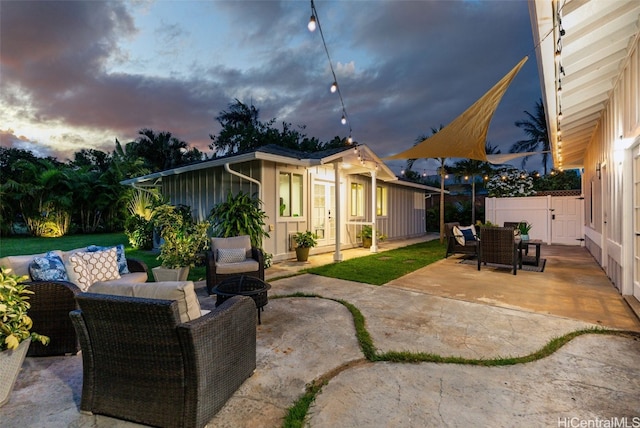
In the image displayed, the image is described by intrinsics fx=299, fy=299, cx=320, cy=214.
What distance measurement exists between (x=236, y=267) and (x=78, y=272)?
1.90 meters

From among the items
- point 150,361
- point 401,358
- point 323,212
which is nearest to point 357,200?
point 323,212

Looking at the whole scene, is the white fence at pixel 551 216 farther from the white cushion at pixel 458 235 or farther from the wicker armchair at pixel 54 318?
the wicker armchair at pixel 54 318

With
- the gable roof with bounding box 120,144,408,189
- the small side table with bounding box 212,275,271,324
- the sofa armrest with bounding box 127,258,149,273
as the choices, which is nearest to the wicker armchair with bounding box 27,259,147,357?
the small side table with bounding box 212,275,271,324

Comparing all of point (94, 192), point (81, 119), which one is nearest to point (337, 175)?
point (81, 119)

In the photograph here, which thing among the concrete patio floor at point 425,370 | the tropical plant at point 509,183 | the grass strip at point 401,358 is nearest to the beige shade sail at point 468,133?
the concrete patio floor at point 425,370

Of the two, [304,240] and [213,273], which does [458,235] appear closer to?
[304,240]

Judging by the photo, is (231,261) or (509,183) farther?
(509,183)

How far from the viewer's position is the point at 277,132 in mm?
24031

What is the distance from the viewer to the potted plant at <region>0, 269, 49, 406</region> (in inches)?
79.5

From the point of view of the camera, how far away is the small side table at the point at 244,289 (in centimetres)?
327

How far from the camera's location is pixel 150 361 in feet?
5.77

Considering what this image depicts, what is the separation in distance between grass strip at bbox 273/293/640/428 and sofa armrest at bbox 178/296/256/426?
47 cm

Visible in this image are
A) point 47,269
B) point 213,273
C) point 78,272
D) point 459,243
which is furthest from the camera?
point 459,243

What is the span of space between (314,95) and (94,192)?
1264 centimetres
